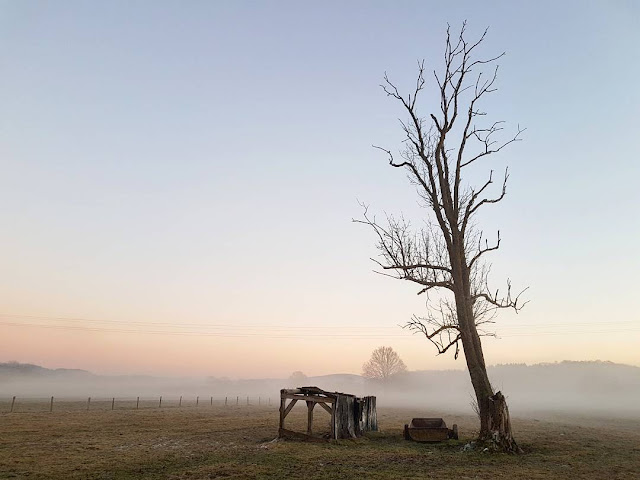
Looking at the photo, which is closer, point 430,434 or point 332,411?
point 430,434

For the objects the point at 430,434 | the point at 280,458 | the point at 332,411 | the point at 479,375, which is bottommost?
the point at 430,434

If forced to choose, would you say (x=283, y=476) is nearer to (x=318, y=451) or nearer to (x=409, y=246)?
(x=318, y=451)

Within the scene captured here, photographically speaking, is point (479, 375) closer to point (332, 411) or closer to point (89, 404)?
point (332, 411)

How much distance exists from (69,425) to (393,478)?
2802 cm

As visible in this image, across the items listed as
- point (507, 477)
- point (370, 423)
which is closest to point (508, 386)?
point (370, 423)

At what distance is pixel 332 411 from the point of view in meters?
25.4

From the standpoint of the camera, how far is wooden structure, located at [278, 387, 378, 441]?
25047 mm

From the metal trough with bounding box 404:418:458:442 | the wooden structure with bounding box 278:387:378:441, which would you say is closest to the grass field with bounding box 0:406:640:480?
the metal trough with bounding box 404:418:458:442

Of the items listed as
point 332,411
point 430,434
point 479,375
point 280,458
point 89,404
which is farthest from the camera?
point 89,404

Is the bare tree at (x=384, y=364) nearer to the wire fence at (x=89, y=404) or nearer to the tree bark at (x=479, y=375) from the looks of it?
the wire fence at (x=89, y=404)

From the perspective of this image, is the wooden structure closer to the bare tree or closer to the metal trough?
the metal trough

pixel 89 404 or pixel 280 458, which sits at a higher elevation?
pixel 280 458

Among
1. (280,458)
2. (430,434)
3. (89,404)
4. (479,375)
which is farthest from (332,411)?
(89,404)

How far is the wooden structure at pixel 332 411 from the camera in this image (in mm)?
25047
